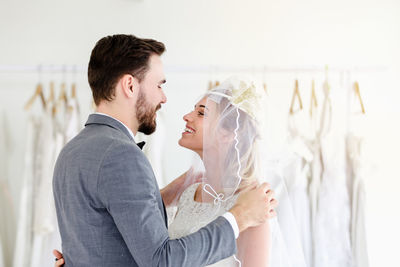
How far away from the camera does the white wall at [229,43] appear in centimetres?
292

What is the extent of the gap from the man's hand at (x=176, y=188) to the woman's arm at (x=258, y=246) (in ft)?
1.57

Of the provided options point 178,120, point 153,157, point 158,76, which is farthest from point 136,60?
point 178,120

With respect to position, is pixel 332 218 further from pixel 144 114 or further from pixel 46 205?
pixel 46 205

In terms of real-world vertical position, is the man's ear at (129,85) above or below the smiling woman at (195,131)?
above

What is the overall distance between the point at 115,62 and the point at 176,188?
716 millimetres

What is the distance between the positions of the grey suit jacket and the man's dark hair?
15 centimetres

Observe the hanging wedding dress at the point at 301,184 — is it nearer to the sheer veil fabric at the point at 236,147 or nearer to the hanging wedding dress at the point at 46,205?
the sheer veil fabric at the point at 236,147

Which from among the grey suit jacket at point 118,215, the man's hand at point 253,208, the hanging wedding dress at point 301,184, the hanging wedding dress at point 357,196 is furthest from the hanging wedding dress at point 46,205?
the hanging wedding dress at point 357,196

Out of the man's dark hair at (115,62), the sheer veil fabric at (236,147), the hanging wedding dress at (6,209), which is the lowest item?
the hanging wedding dress at (6,209)

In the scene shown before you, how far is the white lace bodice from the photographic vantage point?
1713 millimetres

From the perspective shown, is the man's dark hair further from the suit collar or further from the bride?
the bride

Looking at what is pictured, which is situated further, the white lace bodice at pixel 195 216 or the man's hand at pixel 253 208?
the white lace bodice at pixel 195 216

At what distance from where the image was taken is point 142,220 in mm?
1273

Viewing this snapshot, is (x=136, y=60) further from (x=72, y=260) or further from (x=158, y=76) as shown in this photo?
(x=72, y=260)
